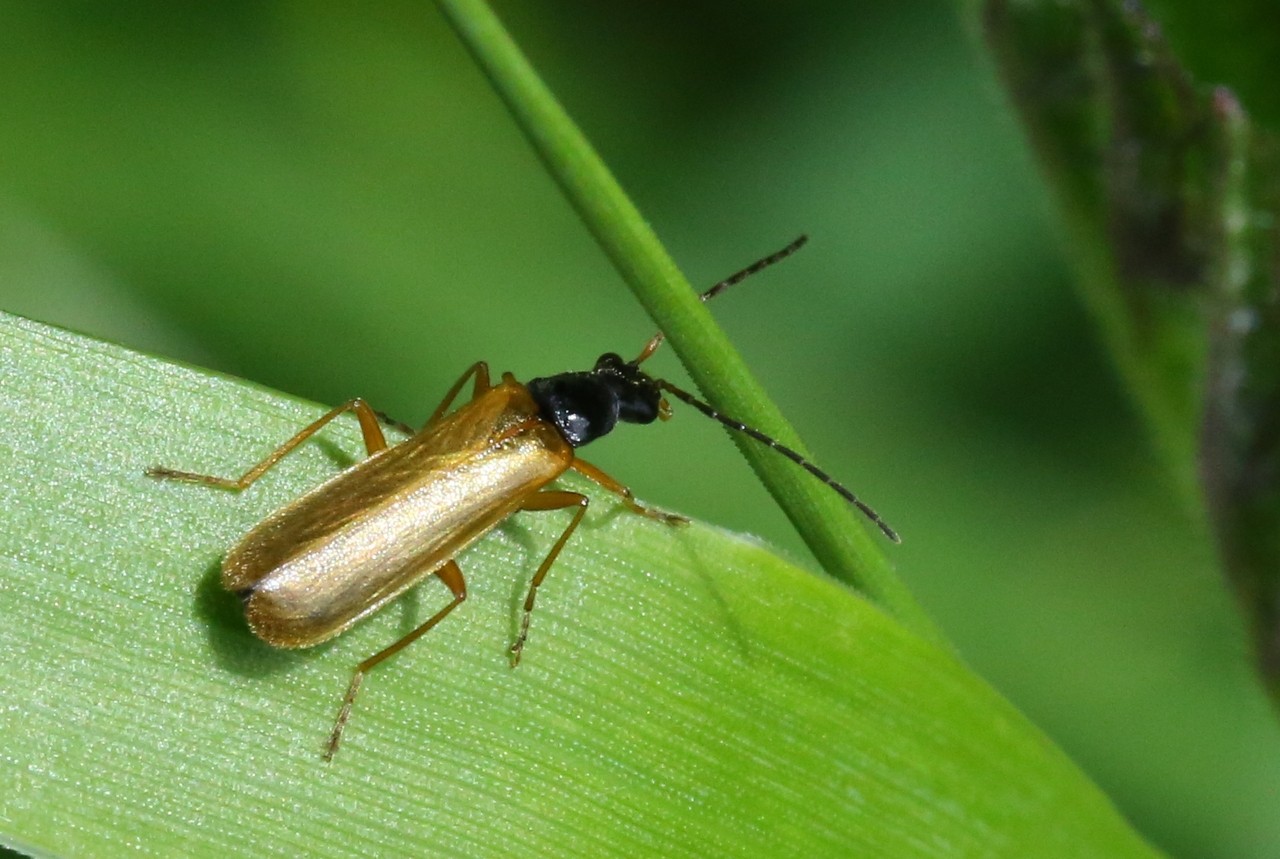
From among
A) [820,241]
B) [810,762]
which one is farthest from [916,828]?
[820,241]

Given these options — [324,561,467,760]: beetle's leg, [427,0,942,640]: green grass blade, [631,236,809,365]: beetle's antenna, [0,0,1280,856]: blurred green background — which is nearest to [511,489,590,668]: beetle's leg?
[324,561,467,760]: beetle's leg

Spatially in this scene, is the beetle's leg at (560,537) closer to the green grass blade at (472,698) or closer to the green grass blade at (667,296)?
the green grass blade at (472,698)

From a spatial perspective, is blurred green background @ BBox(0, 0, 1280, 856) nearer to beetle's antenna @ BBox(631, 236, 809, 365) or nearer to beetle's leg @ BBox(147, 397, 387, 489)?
beetle's antenna @ BBox(631, 236, 809, 365)

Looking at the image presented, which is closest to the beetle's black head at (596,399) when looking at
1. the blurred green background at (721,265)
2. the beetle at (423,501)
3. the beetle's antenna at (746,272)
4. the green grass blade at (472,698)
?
the beetle at (423,501)

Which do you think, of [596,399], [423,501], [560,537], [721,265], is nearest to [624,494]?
[560,537]

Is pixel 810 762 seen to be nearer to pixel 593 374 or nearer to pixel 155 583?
pixel 155 583

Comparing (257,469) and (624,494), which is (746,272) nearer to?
(624,494)
